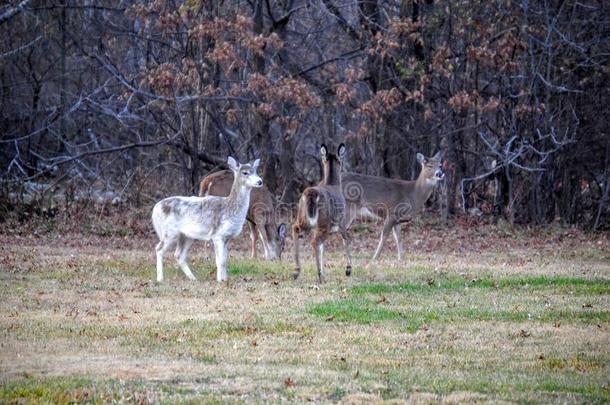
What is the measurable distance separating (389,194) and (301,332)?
1028 centimetres

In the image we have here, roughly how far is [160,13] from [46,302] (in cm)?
1086

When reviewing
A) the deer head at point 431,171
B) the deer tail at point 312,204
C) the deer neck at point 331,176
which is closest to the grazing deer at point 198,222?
the deer tail at point 312,204

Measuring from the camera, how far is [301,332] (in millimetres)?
10617

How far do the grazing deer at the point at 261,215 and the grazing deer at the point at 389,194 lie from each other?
1953 millimetres

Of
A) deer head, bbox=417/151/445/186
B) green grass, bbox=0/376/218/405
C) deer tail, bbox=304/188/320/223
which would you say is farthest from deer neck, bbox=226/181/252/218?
green grass, bbox=0/376/218/405

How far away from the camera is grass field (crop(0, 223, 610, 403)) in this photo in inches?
326

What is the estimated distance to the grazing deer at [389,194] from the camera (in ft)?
66.5

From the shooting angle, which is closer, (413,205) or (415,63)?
(413,205)

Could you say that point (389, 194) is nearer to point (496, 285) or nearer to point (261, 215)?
point (261, 215)

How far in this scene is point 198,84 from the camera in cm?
Result: 2234

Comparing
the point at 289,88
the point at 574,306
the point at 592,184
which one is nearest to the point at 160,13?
the point at 289,88

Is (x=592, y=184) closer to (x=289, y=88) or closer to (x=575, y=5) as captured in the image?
(x=575, y=5)

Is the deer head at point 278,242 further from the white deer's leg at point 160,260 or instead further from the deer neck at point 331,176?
the white deer's leg at point 160,260

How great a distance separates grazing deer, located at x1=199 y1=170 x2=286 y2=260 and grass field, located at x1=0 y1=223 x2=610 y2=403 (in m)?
0.86
